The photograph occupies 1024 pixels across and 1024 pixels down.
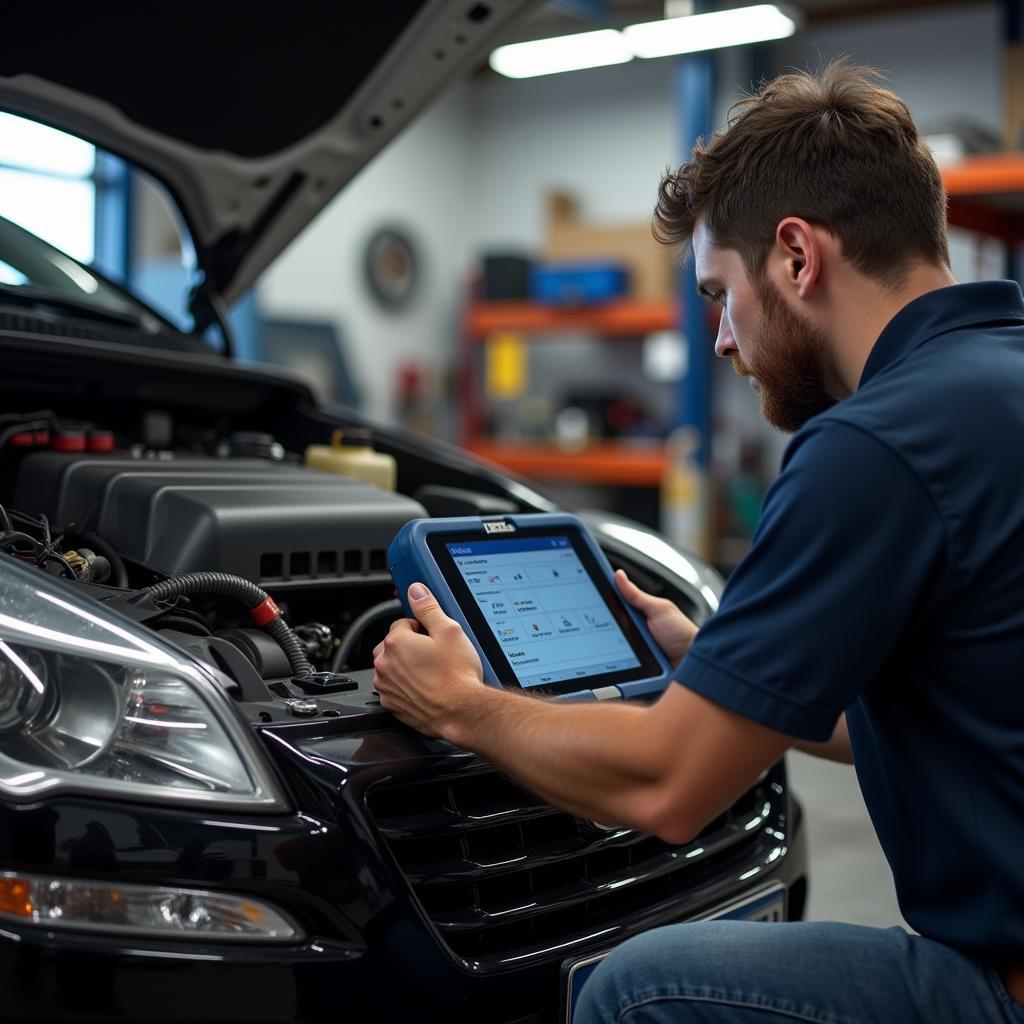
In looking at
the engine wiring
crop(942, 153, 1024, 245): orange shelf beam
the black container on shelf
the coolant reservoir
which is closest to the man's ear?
the engine wiring

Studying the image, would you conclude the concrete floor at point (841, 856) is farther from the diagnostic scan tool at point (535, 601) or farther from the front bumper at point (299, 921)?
the front bumper at point (299, 921)

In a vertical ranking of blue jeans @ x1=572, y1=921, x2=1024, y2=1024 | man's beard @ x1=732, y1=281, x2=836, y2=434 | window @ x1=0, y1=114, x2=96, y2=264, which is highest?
window @ x1=0, y1=114, x2=96, y2=264

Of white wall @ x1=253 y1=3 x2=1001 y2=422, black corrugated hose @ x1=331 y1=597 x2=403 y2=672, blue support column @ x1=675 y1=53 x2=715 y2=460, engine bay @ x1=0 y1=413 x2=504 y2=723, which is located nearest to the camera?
engine bay @ x1=0 y1=413 x2=504 y2=723

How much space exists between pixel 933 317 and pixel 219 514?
2.81 feet

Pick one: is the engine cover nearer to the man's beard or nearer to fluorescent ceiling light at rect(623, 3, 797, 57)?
the man's beard

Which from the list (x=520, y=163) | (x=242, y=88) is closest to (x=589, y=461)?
(x=520, y=163)

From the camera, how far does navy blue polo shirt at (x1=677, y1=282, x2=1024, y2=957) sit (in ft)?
3.27

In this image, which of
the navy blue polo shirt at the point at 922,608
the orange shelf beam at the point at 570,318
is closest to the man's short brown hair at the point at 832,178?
the navy blue polo shirt at the point at 922,608

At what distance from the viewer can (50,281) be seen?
2207mm

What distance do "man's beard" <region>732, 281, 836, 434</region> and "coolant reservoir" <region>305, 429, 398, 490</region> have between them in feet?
2.78

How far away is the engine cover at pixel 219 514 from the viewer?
1.50 meters

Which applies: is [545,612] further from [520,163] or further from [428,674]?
[520,163]

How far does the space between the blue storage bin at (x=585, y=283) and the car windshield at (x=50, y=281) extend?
542 centimetres

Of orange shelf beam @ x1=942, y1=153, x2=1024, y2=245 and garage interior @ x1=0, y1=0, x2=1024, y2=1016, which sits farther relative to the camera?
garage interior @ x1=0, y1=0, x2=1024, y2=1016
